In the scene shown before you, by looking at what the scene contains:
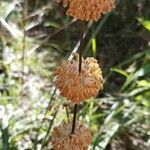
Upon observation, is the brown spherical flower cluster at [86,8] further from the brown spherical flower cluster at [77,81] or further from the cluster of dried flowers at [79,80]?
the brown spherical flower cluster at [77,81]

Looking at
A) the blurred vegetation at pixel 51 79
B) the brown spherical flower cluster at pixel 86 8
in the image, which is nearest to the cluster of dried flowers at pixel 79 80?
the brown spherical flower cluster at pixel 86 8

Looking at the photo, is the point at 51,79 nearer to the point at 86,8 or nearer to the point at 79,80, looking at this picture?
the point at 79,80

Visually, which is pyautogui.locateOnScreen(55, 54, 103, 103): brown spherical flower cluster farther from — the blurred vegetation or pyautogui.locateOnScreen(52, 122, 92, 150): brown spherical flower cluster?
the blurred vegetation

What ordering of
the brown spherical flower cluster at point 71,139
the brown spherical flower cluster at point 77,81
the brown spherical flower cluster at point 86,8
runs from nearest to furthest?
the brown spherical flower cluster at point 86,8 < the brown spherical flower cluster at point 77,81 < the brown spherical flower cluster at point 71,139

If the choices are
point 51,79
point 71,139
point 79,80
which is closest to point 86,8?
point 79,80

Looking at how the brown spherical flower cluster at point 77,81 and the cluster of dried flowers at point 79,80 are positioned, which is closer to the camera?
the cluster of dried flowers at point 79,80

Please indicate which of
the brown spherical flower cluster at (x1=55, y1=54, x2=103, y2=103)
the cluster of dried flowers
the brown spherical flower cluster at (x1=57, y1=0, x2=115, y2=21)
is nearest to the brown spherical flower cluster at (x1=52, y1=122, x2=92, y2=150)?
the cluster of dried flowers
